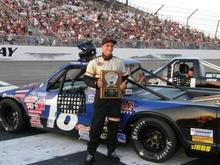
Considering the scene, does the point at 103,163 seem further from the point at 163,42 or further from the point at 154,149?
the point at 163,42

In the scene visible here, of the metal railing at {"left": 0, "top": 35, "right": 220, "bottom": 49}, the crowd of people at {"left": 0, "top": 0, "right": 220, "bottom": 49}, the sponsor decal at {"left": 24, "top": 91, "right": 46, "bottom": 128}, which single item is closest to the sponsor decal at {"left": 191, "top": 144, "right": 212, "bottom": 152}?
the sponsor decal at {"left": 24, "top": 91, "right": 46, "bottom": 128}

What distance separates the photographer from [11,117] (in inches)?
281

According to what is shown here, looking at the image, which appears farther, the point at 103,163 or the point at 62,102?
the point at 62,102

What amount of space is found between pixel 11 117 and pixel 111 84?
2622 millimetres

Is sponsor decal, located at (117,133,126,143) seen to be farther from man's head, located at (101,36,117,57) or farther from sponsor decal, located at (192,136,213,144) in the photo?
man's head, located at (101,36,117,57)

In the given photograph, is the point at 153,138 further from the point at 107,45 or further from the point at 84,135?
the point at 107,45

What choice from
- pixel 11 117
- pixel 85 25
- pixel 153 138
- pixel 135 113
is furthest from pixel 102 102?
pixel 85 25

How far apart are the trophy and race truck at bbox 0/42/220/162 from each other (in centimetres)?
48

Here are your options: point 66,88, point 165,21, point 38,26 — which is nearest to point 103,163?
point 66,88

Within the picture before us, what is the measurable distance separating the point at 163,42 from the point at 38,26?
12.2m

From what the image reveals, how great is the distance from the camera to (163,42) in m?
35.5

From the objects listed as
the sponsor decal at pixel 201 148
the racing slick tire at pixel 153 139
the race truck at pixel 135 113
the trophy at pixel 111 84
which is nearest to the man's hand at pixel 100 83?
the trophy at pixel 111 84

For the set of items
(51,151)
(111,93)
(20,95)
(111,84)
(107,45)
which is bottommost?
(51,151)

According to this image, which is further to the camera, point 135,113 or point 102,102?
point 135,113
